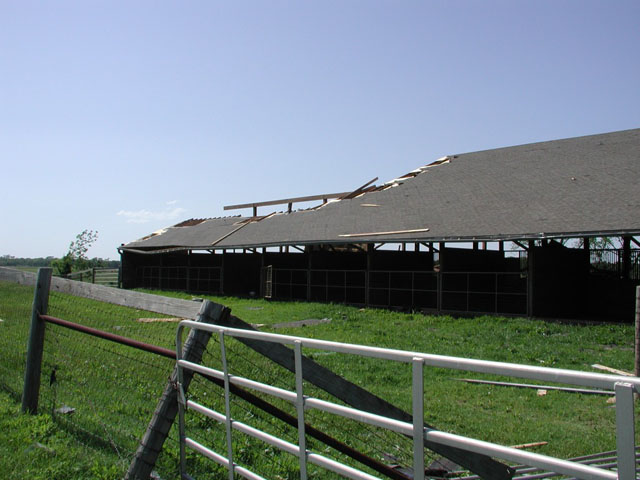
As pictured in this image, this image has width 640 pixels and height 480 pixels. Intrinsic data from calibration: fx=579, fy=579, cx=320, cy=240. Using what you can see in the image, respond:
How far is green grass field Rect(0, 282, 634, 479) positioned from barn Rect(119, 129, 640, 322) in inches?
183

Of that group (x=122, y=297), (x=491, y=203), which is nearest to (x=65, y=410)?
(x=122, y=297)

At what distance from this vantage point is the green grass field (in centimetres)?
480

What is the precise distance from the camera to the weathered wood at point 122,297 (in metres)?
4.26

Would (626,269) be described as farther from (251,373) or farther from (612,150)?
(251,373)

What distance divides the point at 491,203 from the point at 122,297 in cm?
1769

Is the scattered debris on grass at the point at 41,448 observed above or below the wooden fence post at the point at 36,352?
below

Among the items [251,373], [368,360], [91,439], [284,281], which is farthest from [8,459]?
[284,281]

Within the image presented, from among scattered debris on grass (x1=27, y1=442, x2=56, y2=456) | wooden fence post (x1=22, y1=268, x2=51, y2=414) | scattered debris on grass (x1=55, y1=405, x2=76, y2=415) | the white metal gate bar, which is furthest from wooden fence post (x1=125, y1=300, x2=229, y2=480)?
wooden fence post (x1=22, y1=268, x2=51, y2=414)

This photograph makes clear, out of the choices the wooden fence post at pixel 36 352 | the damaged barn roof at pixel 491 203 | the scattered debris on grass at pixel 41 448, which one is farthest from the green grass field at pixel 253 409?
the damaged barn roof at pixel 491 203

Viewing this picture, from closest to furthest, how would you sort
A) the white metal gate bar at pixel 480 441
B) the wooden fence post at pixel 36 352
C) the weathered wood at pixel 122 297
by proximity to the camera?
the white metal gate bar at pixel 480 441 → the weathered wood at pixel 122 297 → the wooden fence post at pixel 36 352

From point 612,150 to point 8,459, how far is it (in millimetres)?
23563

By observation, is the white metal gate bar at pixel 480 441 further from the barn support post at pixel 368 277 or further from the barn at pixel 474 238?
the barn support post at pixel 368 277

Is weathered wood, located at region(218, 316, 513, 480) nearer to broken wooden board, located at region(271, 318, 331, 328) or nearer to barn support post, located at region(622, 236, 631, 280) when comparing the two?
broken wooden board, located at region(271, 318, 331, 328)

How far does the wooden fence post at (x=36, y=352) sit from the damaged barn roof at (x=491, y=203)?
46.7ft
